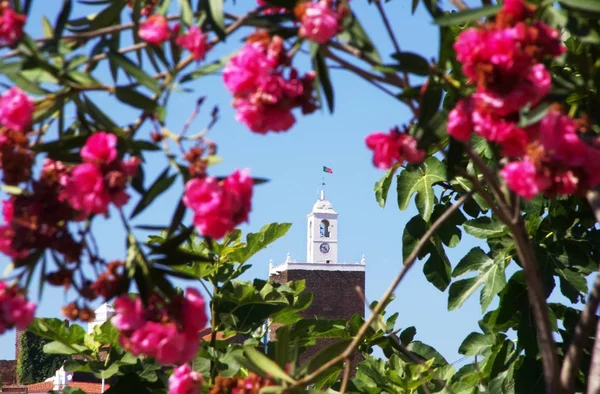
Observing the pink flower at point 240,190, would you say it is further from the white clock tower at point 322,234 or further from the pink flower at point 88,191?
the white clock tower at point 322,234

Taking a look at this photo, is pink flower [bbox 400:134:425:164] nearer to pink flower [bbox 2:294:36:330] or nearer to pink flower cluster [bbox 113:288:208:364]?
pink flower cluster [bbox 113:288:208:364]

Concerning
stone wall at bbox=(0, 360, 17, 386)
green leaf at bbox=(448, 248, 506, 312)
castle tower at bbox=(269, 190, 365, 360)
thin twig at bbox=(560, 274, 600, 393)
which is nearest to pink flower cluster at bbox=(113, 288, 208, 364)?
thin twig at bbox=(560, 274, 600, 393)

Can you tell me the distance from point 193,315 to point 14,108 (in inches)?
20.4

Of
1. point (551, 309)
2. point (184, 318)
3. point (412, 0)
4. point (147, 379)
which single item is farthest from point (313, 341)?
point (184, 318)

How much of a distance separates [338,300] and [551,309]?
3635 centimetres

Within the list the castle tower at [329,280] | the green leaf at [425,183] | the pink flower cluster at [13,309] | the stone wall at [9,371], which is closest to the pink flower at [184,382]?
the pink flower cluster at [13,309]

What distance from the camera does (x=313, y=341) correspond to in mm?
3465

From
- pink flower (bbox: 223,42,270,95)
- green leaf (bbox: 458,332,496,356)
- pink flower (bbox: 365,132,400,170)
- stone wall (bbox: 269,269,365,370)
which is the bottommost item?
stone wall (bbox: 269,269,365,370)

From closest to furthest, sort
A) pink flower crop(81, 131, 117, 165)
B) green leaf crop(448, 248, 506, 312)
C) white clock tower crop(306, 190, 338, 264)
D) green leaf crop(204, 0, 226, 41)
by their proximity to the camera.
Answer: pink flower crop(81, 131, 117, 165) < green leaf crop(204, 0, 226, 41) < green leaf crop(448, 248, 506, 312) < white clock tower crop(306, 190, 338, 264)

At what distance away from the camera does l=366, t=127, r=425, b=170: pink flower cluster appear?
193 centimetres

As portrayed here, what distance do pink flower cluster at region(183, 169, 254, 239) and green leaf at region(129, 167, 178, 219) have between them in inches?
4.9

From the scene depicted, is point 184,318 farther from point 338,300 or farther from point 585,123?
point 338,300

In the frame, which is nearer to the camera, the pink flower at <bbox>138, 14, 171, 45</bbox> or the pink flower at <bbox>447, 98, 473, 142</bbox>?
the pink flower at <bbox>447, 98, 473, 142</bbox>

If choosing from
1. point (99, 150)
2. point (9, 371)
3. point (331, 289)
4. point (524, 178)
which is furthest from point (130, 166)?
point (9, 371)
